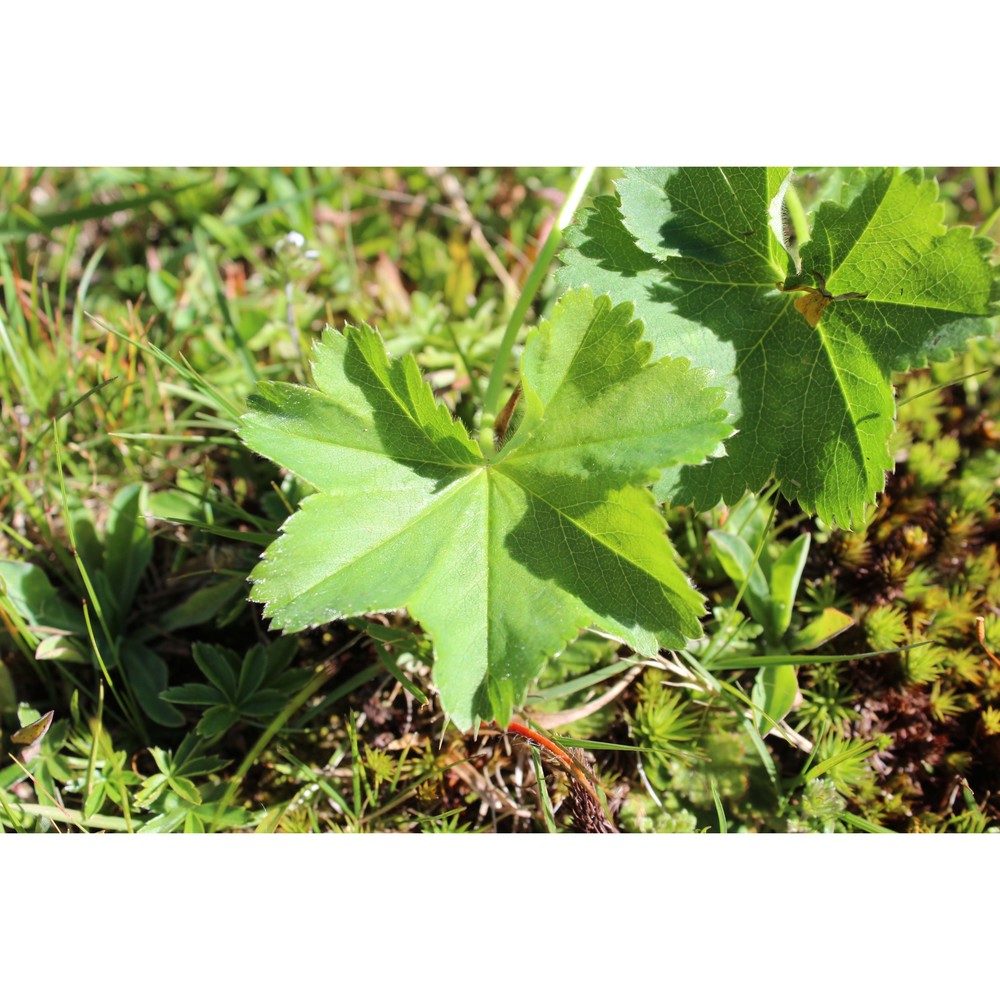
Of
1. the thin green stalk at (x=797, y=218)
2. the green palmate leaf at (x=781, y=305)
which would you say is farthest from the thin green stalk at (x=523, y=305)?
the thin green stalk at (x=797, y=218)

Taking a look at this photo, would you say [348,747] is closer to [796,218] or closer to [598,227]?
[598,227]

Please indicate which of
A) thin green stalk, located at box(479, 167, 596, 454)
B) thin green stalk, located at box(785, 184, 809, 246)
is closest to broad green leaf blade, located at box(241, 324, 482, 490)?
thin green stalk, located at box(479, 167, 596, 454)

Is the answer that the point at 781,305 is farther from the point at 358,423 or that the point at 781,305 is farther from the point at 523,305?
the point at 358,423

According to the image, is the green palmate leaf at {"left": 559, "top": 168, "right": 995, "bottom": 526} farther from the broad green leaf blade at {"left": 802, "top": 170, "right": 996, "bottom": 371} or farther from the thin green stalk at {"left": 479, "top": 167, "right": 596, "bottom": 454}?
the thin green stalk at {"left": 479, "top": 167, "right": 596, "bottom": 454}

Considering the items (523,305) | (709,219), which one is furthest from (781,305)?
(523,305)

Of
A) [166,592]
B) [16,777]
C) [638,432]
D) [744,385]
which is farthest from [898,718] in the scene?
[16,777]

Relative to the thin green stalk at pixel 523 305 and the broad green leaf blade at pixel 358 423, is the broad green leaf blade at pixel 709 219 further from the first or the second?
the broad green leaf blade at pixel 358 423
